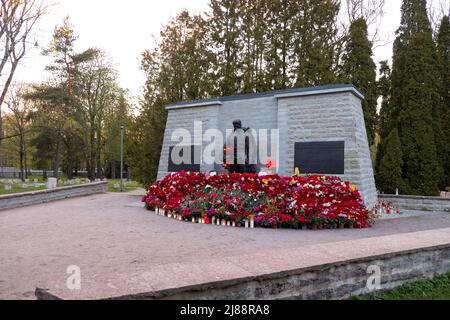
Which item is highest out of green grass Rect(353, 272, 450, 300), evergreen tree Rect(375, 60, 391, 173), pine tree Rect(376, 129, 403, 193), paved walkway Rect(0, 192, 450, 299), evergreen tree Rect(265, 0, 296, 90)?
evergreen tree Rect(265, 0, 296, 90)

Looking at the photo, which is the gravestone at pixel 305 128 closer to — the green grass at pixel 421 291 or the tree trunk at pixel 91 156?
the green grass at pixel 421 291

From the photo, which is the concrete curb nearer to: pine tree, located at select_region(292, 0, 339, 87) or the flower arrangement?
the flower arrangement

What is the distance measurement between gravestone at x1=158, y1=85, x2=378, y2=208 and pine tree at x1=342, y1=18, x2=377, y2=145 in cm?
637

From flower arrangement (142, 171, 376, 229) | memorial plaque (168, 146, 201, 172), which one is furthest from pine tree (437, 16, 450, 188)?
memorial plaque (168, 146, 201, 172)

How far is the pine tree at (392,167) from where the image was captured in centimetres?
1462

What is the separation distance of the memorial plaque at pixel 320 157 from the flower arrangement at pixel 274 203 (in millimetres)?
1273

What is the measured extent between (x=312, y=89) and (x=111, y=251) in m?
8.09

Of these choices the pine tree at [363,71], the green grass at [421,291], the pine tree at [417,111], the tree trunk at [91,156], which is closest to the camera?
the green grass at [421,291]

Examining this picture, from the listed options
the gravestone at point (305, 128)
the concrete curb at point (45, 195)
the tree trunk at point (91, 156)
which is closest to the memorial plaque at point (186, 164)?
the gravestone at point (305, 128)

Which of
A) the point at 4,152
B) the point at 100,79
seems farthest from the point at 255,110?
the point at 4,152

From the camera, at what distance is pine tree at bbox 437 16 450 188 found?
49.9 ft

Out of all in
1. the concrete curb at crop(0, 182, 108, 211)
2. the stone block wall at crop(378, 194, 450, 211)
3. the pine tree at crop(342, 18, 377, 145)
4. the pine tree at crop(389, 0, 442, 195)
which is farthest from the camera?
the pine tree at crop(342, 18, 377, 145)

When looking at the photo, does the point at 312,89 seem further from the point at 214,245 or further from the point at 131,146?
the point at 131,146
